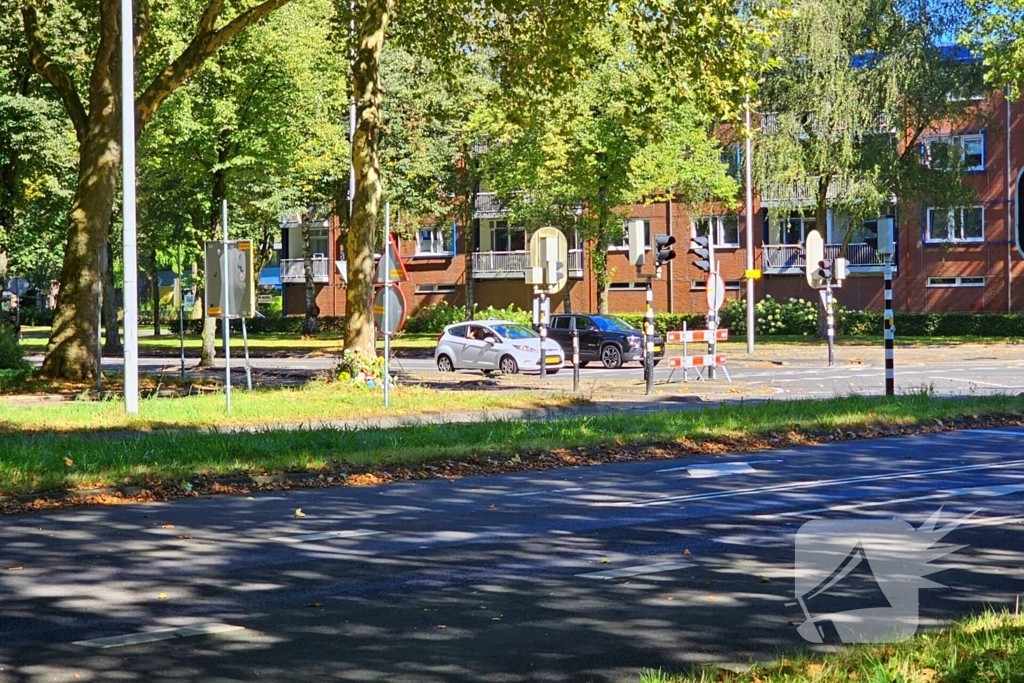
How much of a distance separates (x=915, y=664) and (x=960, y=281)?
5443 cm

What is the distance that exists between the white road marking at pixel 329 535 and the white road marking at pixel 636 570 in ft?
6.98

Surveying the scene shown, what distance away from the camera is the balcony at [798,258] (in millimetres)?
58469

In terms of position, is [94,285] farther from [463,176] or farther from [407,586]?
[463,176]

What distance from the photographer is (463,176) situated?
57.0 m

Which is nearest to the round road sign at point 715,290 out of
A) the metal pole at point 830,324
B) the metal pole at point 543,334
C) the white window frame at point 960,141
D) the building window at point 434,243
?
the metal pole at point 543,334

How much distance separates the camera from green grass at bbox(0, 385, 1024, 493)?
12180mm

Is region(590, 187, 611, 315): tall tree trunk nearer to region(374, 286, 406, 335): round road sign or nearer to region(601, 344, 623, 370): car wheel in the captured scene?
region(601, 344, 623, 370): car wheel

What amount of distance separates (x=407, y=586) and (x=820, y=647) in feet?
7.94

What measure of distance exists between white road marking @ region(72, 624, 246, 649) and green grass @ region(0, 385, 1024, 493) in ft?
17.6

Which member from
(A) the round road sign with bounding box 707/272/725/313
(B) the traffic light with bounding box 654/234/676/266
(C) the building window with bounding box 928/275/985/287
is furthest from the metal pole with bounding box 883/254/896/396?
(C) the building window with bounding box 928/275/985/287

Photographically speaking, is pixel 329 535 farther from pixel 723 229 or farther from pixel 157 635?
pixel 723 229

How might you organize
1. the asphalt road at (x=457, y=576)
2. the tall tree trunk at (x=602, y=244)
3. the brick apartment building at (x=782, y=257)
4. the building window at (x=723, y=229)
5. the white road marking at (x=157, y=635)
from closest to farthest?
1. the asphalt road at (x=457, y=576)
2. the white road marking at (x=157, y=635)
3. the tall tree trunk at (x=602, y=244)
4. the brick apartment building at (x=782, y=257)
5. the building window at (x=723, y=229)

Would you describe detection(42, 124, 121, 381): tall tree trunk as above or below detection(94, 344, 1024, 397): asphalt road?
above

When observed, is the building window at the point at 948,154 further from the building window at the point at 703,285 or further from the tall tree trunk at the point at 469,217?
the tall tree trunk at the point at 469,217
